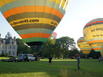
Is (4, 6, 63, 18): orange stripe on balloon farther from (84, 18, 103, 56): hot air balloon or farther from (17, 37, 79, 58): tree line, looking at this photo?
(17, 37, 79, 58): tree line

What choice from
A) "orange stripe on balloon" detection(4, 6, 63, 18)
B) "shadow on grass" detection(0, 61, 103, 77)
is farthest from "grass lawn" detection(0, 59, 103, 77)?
"orange stripe on balloon" detection(4, 6, 63, 18)

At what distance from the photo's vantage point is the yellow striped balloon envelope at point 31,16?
1938 cm

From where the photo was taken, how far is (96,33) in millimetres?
48812

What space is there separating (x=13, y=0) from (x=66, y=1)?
5007 mm

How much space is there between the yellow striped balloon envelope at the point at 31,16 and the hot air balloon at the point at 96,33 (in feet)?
94.3

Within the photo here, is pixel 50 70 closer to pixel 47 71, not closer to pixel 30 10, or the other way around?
pixel 47 71

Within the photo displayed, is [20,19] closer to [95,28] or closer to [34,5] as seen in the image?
[34,5]

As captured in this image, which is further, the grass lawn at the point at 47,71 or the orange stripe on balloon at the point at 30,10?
the orange stripe on balloon at the point at 30,10

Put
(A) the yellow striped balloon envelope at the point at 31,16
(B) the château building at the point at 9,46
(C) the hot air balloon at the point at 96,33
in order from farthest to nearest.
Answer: (B) the château building at the point at 9,46, (C) the hot air balloon at the point at 96,33, (A) the yellow striped balloon envelope at the point at 31,16

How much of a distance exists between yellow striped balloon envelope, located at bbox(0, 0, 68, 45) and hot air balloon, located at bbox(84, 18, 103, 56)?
28.7 m

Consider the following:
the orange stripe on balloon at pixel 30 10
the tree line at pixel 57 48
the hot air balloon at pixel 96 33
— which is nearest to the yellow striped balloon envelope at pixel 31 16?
the orange stripe on balloon at pixel 30 10

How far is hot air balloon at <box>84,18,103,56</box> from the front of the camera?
4758cm

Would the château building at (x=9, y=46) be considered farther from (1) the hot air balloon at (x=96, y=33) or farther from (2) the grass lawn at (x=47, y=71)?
(2) the grass lawn at (x=47, y=71)

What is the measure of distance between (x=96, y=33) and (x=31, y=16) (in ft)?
103
